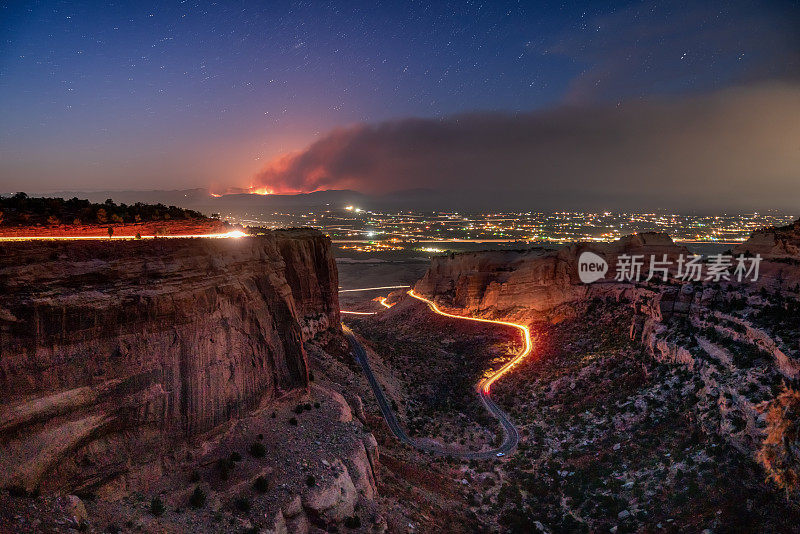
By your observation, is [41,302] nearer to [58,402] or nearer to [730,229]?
[58,402]

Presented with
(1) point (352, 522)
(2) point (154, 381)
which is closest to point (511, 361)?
(1) point (352, 522)

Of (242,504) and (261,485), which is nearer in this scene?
(242,504)

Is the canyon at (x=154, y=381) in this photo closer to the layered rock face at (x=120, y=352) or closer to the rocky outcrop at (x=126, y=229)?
the layered rock face at (x=120, y=352)

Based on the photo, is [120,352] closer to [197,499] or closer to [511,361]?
[197,499]

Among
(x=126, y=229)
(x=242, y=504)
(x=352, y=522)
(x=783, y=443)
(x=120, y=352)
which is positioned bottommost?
(x=352, y=522)

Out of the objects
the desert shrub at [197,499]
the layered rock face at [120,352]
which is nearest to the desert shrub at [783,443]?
the desert shrub at [197,499]

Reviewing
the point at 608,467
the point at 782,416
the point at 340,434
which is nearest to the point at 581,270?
the point at 608,467
